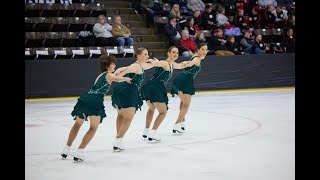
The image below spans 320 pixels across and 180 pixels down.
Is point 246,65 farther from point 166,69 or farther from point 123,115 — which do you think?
point 123,115

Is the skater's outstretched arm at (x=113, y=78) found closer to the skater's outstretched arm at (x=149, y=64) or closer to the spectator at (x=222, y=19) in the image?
the skater's outstretched arm at (x=149, y=64)

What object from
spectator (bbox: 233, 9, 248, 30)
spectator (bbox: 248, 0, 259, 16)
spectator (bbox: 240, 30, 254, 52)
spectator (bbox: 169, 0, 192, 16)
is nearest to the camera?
spectator (bbox: 240, 30, 254, 52)

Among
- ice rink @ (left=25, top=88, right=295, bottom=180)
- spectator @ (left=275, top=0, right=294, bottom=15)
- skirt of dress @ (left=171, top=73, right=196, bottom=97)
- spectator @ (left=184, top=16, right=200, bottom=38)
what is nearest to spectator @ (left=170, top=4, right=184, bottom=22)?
spectator @ (left=184, top=16, right=200, bottom=38)

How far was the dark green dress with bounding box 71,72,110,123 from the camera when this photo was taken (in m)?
6.37

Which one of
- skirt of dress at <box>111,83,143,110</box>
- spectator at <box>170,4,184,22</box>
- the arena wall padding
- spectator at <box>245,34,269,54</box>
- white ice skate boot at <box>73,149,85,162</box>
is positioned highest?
spectator at <box>170,4,184,22</box>

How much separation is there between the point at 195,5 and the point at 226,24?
124 cm

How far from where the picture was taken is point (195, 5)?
18.3 meters

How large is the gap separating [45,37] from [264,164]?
401 inches

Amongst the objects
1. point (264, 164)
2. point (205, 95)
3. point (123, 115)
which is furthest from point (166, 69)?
point (205, 95)

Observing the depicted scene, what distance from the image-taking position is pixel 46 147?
7.67 m

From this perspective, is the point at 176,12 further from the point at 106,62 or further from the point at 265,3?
the point at 106,62

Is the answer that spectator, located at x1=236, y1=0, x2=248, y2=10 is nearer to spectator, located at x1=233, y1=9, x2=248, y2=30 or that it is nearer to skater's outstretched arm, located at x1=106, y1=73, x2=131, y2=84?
spectator, located at x1=233, y1=9, x2=248, y2=30

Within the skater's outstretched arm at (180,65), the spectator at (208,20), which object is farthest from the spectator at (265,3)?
the skater's outstretched arm at (180,65)

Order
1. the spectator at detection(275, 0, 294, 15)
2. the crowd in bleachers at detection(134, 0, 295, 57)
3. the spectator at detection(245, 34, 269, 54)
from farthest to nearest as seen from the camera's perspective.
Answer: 1. the spectator at detection(275, 0, 294, 15)
2. the spectator at detection(245, 34, 269, 54)
3. the crowd in bleachers at detection(134, 0, 295, 57)
